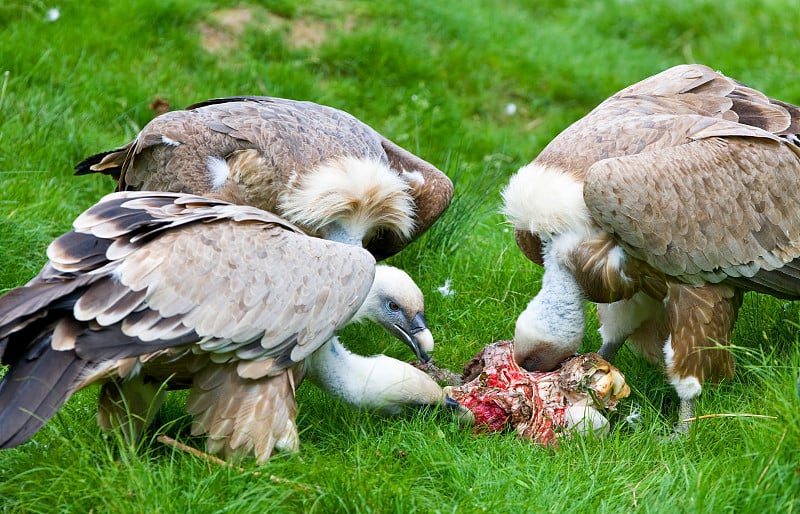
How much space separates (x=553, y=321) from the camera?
5270 mm

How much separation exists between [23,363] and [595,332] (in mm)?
3360

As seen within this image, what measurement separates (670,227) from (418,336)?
129cm

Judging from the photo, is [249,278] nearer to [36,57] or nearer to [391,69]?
[36,57]

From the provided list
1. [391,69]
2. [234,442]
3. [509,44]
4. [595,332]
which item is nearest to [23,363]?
[234,442]

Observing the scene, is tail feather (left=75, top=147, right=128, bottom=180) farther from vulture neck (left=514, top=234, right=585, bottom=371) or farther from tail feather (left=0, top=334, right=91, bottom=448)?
vulture neck (left=514, top=234, right=585, bottom=371)

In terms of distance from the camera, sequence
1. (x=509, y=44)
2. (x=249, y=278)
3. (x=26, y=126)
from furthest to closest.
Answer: (x=509, y=44) < (x=26, y=126) < (x=249, y=278)

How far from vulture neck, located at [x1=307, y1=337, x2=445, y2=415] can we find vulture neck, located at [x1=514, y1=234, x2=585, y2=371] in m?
0.60

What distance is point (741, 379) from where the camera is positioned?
5.32 m

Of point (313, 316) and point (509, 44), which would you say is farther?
point (509, 44)

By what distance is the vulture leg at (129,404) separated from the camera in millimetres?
4469

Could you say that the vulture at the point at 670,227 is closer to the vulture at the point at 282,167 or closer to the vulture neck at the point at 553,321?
the vulture neck at the point at 553,321

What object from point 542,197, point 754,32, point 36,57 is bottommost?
point 754,32

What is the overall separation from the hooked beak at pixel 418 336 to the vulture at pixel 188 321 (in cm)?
31

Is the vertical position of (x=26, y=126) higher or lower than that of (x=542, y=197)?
lower
